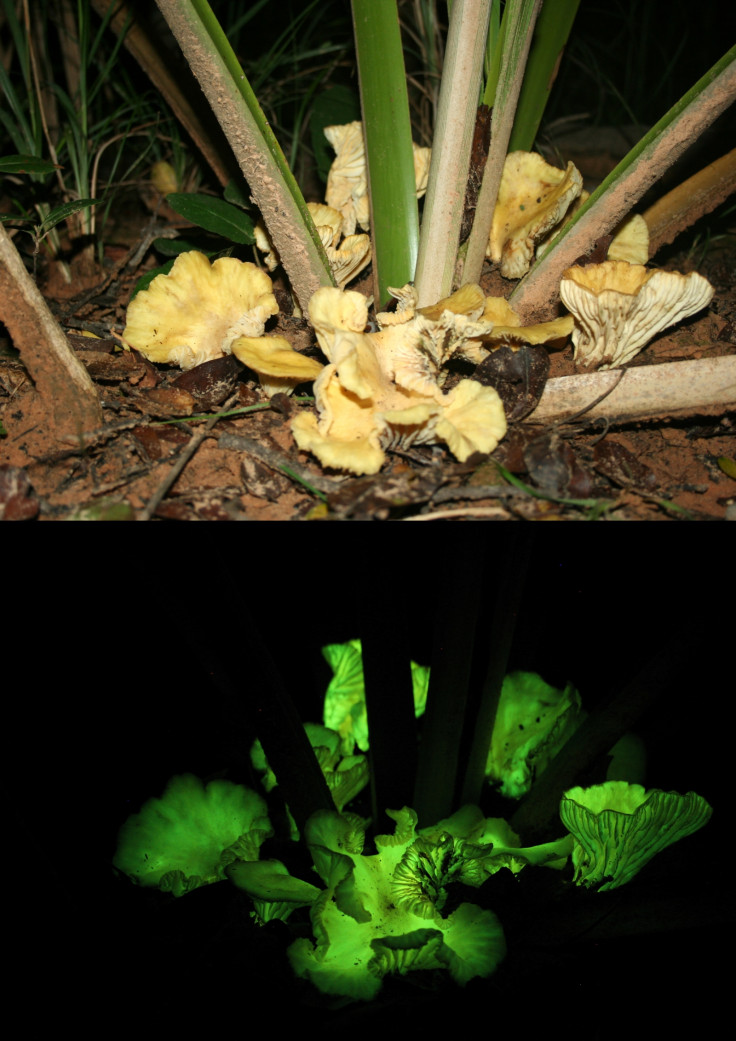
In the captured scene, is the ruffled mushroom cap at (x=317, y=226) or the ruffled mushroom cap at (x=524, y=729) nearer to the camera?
the ruffled mushroom cap at (x=317, y=226)

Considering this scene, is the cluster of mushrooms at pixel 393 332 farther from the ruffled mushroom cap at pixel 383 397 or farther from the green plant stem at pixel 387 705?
the green plant stem at pixel 387 705

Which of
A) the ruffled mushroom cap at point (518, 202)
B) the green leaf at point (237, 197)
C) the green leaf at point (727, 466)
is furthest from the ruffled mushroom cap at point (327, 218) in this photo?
the green leaf at point (727, 466)

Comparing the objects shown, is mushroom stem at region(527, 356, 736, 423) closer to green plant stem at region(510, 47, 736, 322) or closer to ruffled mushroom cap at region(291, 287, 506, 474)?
ruffled mushroom cap at region(291, 287, 506, 474)

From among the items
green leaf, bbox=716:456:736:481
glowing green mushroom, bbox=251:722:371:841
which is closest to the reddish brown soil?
green leaf, bbox=716:456:736:481

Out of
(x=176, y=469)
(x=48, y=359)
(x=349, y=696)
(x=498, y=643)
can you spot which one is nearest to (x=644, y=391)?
(x=498, y=643)

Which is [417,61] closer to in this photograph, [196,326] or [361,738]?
[196,326]

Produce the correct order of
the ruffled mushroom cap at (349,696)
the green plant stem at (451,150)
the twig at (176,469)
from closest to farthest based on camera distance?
1. the twig at (176,469)
2. the green plant stem at (451,150)
3. the ruffled mushroom cap at (349,696)

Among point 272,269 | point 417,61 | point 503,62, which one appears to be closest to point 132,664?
point 272,269

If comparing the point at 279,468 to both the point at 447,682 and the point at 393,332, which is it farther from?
the point at 447,682
